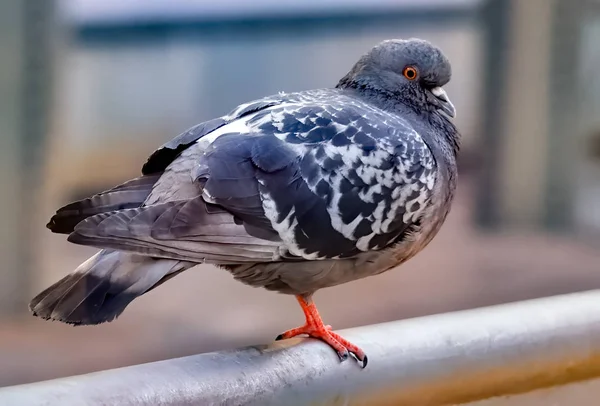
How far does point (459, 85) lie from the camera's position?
5.39m

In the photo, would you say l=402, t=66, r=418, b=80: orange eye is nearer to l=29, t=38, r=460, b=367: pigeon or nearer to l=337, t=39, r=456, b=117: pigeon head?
l=337, t=39, r=456, b=117: pigeon head

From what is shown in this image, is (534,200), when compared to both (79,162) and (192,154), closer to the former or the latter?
(79,162)

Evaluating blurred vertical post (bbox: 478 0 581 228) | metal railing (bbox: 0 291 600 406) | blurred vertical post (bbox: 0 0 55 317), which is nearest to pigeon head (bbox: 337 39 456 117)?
metal railing (bbox: 0 291 600 406)

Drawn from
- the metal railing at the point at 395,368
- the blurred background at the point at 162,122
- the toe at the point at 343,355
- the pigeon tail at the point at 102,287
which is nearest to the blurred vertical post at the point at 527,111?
the blurred background at the point at 162,122

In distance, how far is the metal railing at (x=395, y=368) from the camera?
1.26 meters

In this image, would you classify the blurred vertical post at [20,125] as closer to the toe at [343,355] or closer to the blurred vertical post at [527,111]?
the toe at [343,355]

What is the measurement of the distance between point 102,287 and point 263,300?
3.32 metres

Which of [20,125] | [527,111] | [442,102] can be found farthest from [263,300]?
[442,102]

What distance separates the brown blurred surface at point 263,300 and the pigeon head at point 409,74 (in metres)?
1.55

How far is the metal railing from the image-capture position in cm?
126

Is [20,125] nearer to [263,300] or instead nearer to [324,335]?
[263,300]

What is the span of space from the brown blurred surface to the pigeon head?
1551mm

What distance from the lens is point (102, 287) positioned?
4.51ft

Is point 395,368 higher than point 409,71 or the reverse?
the reverse
